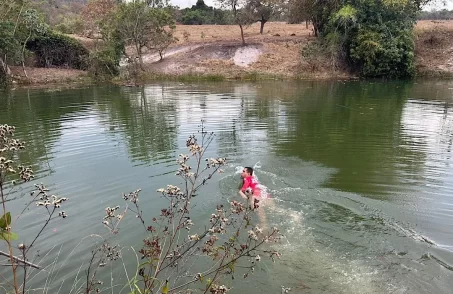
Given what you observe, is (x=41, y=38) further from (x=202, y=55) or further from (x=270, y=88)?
(x=270, y=88)

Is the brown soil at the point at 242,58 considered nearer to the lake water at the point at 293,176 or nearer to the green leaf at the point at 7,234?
the lake water at the point at 293,176

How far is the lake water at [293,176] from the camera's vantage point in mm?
6367

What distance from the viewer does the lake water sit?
6367mm

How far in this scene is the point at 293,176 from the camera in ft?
34.4

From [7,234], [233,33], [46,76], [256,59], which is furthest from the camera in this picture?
[233,33]

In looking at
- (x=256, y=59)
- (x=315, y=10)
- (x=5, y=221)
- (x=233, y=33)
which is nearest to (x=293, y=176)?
(x=5, y=221)

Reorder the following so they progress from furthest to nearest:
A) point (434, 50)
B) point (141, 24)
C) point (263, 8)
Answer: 1. point (263, 8)
2. point (434, 50)
3. point (141, 24)

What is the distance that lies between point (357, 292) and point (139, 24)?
33648 mm

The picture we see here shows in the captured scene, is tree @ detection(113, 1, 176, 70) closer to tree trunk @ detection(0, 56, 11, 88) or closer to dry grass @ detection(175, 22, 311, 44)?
dry grass @ detection(175, 22, 311, 44)

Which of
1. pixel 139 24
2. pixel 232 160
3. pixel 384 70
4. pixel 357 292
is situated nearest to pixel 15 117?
pixel 232 160

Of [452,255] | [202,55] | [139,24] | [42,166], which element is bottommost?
[452,255]

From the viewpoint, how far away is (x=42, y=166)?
11.3 metres

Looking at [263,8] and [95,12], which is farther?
[263,8]

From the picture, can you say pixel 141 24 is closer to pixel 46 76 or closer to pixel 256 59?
pixel 46 76
